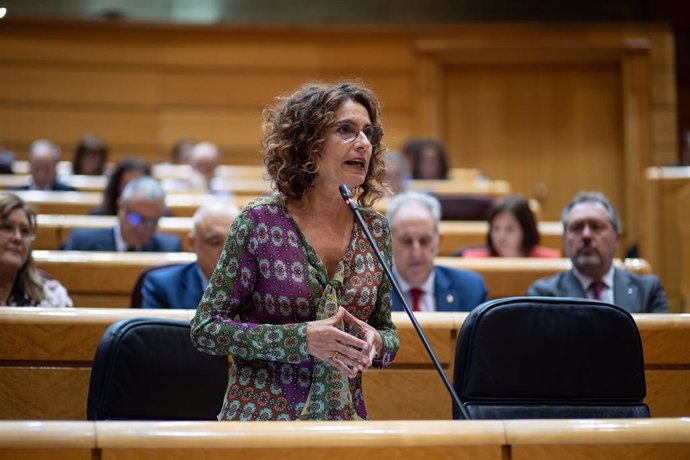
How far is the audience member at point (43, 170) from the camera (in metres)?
4.82

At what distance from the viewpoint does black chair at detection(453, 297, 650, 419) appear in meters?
1.61

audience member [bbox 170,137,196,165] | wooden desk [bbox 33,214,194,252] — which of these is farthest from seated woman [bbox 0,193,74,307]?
audience member [bbox 170,137,196,165]

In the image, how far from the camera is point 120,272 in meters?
2.92

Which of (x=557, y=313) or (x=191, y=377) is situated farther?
(x=191, y=377)

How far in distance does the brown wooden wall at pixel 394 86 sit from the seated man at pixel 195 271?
3901mm

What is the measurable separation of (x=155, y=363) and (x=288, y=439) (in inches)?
24.3

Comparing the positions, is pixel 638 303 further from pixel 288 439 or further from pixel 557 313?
pixel 288 439

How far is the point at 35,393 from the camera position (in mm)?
1974

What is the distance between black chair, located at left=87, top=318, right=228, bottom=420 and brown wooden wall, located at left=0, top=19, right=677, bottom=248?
192 inches

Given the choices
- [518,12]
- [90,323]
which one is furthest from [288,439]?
[518,12]

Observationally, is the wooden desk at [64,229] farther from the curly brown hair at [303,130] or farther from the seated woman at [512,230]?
the curly brown hair at [303,130]

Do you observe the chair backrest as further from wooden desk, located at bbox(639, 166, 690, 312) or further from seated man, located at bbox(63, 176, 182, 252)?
seated man, located at bbox(63, 176, 182, 252)

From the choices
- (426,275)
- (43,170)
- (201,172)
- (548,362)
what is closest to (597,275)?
(426,275)

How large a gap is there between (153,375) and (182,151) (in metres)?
4.50
